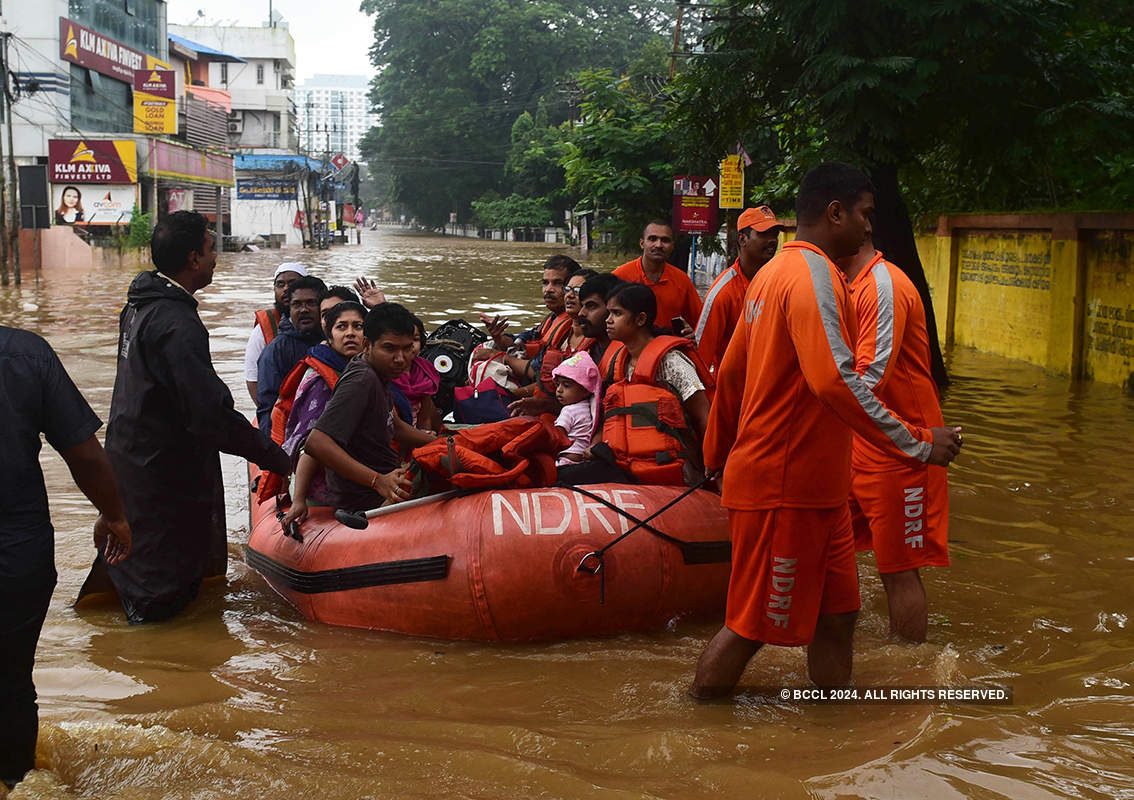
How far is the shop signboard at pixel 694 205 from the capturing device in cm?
1672

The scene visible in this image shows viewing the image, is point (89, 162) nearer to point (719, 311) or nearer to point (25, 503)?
point (719, 311)

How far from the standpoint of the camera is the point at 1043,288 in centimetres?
1271

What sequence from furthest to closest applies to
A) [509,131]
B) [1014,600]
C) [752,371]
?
[509,131], [1014,600], [752,371]

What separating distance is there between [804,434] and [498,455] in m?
1.82

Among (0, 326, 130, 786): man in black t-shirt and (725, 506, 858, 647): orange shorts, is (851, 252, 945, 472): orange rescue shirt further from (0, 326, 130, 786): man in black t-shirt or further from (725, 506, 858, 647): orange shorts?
(0, 326, 130, 786): man in black t-shirt

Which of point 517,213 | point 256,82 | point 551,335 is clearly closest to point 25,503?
point 551,335

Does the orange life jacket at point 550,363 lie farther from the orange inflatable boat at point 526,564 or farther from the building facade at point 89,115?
the building facade at point 89,115

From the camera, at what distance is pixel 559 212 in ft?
223

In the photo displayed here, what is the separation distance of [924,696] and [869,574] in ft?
5.82

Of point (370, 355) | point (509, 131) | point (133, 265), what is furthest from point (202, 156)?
point (370, 355)

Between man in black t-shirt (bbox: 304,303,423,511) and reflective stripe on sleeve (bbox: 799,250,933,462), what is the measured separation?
214cm

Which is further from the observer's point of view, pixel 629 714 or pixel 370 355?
pixel 370 355

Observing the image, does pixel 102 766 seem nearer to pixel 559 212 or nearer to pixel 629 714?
pixel 629 714

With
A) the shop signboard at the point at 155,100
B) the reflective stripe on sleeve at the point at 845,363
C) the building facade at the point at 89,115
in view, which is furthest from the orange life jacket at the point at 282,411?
the shop signboard at the point at 155,100
